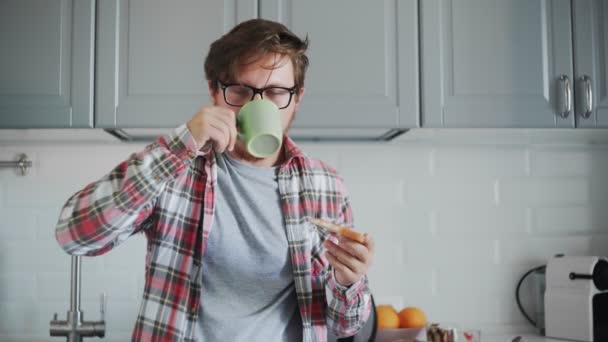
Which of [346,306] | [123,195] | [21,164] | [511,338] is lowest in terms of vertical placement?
[511,338]

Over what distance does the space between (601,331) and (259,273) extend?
1222 mm

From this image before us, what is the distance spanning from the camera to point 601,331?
6.34 feet

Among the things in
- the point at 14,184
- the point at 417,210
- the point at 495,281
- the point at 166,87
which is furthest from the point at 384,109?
the point at 14,184

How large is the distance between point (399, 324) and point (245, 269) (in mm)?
798

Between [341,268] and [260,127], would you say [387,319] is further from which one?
[260,127]

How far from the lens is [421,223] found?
2.19 metres

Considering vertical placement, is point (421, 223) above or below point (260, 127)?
below

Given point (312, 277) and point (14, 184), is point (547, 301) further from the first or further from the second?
point (14, 184)

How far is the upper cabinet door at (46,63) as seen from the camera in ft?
5.98

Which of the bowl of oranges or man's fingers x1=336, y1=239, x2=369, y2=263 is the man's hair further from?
the bowl of oranges

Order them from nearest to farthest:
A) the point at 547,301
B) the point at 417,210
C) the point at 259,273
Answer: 1. the point at 259,273
2. the point at 547,301
3. the point at 417,210

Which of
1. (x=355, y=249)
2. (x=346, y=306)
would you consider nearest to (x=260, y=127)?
(x=355, y=249)

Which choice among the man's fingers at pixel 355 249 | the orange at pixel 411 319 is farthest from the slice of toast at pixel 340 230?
the orange at pixel 411 319

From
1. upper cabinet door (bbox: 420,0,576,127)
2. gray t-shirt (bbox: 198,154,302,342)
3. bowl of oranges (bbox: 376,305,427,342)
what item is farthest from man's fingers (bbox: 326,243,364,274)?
upper cabinet door (bbox: 420,0,576,127)
